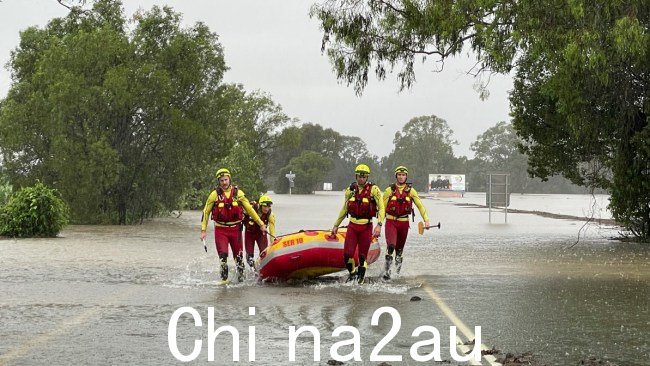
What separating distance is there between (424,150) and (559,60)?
544 feet

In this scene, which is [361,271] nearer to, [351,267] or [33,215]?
[351,267]

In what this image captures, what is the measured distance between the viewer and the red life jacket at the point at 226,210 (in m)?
16.3

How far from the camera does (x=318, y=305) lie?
43.3 feet

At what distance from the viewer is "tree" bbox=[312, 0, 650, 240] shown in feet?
73.8

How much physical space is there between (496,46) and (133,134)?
945 inches

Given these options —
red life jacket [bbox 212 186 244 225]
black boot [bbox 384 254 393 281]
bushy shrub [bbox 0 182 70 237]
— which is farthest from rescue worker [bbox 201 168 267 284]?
bushy shrub [bbox 0 182 70 237]

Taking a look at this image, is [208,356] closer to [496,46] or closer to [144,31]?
[496,46]

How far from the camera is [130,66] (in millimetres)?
42844

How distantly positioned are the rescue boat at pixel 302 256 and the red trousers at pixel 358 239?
41 cm

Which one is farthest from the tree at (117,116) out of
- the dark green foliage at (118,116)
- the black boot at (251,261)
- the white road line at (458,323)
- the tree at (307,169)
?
the tree at (307,169)

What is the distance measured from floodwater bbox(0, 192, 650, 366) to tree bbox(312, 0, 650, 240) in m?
4.14

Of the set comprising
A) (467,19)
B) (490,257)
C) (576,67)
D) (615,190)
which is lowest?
(490,257)

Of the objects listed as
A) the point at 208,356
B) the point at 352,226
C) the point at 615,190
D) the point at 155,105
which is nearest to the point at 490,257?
the point at 615,190

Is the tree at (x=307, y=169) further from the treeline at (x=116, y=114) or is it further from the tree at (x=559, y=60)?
the tree at (x=559, y=60)
